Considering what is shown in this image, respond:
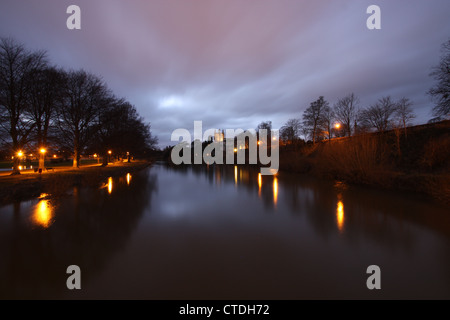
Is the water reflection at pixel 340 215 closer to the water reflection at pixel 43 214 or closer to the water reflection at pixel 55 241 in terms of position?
the water reflection at pixel 55 241

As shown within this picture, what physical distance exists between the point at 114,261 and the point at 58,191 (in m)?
9.90

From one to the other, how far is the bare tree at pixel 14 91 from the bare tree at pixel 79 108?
3327 mm

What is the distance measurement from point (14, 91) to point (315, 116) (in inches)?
1704

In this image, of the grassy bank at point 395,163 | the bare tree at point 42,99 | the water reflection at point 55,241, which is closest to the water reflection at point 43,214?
the water reflection at point 55,241

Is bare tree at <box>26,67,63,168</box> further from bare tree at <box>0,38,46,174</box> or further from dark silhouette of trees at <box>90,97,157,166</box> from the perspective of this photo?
dark silhouette of trees at <box>90,97,157,166</box>

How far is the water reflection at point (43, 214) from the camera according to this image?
241 inches

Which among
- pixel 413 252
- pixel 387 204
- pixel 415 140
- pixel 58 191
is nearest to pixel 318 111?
pixel 415 140

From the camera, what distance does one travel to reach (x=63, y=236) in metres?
5.18

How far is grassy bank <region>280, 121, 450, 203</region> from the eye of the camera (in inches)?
444

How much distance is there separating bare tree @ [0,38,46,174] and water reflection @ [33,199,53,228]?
11.1m

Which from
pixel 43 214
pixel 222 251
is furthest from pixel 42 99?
pixel 222 251

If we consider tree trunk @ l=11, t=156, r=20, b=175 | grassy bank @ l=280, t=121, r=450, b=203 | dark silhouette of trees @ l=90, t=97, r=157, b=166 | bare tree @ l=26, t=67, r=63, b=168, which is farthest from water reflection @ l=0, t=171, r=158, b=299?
dark silhouette of trees @ l=90, t=97, r=157, b=166

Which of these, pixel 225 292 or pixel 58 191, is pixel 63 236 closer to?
pixel 225 292

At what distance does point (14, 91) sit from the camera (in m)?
14.5
